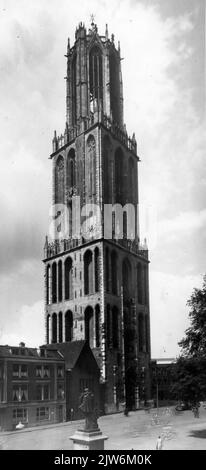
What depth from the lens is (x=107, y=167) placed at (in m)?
72.2

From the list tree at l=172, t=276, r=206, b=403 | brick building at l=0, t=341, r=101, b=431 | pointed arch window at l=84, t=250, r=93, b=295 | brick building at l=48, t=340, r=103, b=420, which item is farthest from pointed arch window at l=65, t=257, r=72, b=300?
tree at l=172, t=276, r=206, b=403

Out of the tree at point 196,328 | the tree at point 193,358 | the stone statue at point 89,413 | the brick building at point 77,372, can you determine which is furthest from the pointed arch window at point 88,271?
the stone statue at point 89,413

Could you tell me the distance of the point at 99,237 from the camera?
65.5 meters

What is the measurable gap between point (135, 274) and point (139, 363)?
474 inches

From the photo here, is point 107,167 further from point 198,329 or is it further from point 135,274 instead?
point 198,329

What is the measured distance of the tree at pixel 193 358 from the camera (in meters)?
38.7

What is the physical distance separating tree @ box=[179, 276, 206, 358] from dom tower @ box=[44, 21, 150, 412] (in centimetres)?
2169

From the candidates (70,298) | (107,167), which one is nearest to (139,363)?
(70,298)

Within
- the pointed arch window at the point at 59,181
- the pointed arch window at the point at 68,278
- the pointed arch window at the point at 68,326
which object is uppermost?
the pointed arch window at the point at 59,181

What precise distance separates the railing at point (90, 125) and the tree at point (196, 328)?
36040 millimetres

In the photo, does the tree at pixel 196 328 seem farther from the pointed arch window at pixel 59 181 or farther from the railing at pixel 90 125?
the pointed arch window at pixel 59 181

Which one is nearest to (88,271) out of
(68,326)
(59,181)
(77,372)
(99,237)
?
(99,237)

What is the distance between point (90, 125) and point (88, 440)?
5386 cm
